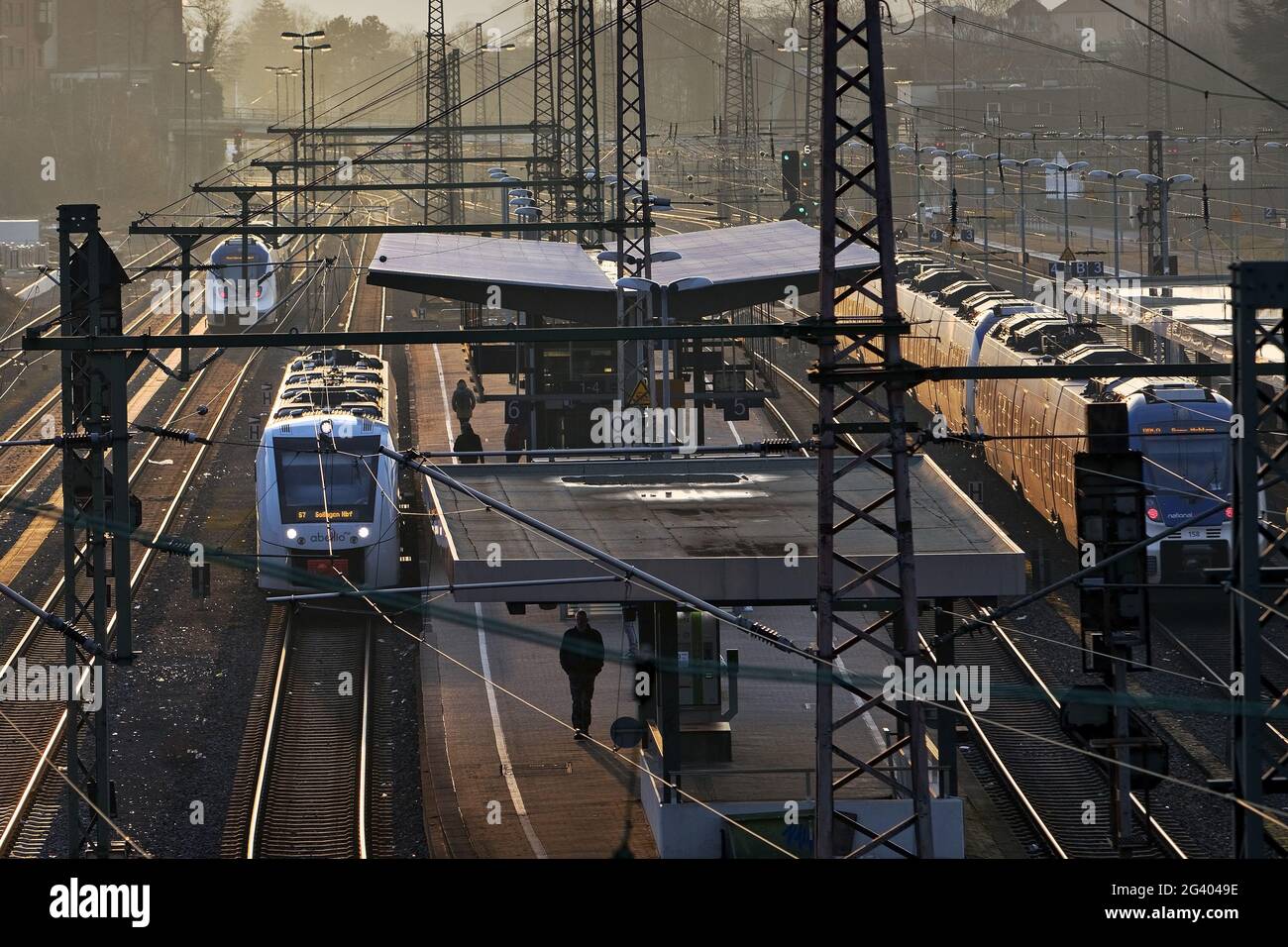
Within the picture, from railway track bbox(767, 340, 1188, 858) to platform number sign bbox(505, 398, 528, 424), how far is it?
9.02 metres

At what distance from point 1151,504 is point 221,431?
2086cm

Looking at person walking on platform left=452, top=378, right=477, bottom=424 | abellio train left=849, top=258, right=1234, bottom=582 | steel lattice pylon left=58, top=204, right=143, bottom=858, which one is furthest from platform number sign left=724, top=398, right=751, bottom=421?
steel lattice pylon left=58, top=204, right=143, bottom=858

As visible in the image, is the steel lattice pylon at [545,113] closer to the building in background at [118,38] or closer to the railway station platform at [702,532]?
the railway station platform at [702,532]

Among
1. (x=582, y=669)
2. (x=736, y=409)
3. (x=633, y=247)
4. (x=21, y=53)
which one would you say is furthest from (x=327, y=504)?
(x=21, y=53)

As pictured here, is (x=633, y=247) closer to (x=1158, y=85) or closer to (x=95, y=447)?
(x=95, y=447)

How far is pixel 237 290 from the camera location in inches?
1922

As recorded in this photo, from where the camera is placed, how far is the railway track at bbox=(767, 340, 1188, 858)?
1638cm

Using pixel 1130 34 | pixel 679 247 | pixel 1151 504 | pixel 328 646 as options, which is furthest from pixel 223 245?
pixel 1130 34

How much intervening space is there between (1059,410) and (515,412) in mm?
8445

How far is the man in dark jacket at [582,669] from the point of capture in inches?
724

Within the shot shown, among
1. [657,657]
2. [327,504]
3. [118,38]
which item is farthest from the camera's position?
[118,38]
